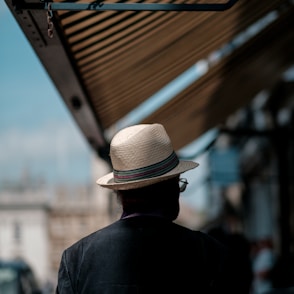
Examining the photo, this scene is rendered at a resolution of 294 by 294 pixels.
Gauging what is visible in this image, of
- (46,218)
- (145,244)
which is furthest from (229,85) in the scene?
(46,218)

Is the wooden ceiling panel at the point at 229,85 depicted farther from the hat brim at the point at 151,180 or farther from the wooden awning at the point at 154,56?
the hat brim at the point at 151,180

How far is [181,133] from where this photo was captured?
33.8ft

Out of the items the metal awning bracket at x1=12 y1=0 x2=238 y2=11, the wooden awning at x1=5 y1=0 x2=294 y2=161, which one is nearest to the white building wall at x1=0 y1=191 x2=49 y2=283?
the wooden awning at x1=5 y1=0 x2=294 y2=161

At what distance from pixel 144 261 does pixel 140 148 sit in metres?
0.39

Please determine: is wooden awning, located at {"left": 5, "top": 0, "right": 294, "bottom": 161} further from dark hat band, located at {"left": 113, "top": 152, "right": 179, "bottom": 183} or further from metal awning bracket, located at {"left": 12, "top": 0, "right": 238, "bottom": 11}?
dark hat band, located at {"left": 113, "top": 152, "right": 179, "bottom": 183}

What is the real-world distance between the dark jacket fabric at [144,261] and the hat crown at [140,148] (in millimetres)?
196

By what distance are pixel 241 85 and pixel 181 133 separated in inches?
62.8

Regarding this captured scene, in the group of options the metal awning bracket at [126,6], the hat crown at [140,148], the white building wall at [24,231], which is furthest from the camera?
the white building wall at [24,231]

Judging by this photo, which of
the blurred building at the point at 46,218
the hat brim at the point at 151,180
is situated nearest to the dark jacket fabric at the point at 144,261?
the hat brim at the point at 151,180

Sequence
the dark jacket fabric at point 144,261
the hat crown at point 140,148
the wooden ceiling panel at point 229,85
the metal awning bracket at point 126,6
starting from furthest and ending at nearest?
the wooden ceiling panel at point 229,85 → the metal awning bracket at point 126,6 → the hat crown at point 140,148 → the dark jacket fabric at point 144,261

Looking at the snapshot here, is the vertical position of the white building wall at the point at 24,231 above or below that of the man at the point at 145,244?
below

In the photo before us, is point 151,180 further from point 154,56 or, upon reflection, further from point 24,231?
point 24,231

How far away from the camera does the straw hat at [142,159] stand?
11.2 ft

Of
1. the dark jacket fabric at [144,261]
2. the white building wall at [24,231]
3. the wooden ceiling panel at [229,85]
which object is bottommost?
the white building wall at [24,231]
